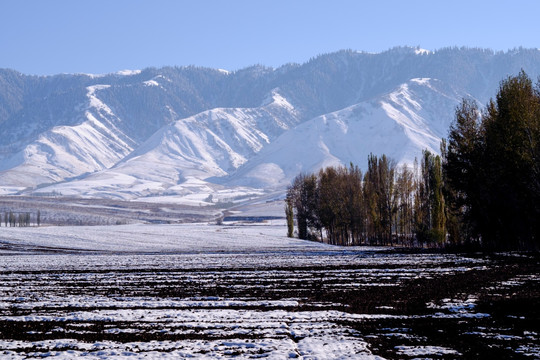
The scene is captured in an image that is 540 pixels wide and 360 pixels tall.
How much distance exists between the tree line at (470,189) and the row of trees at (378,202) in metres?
0.15

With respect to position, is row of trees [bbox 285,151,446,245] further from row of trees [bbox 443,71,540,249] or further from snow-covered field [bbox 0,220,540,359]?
snow-covered field [bbox 0,220,540,359]

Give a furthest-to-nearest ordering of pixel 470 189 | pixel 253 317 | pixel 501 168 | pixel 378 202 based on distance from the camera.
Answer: pixel 378 202 → pixel 470 189 → pixel 501 168 → pixel 253 317

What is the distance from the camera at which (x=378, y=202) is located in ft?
308

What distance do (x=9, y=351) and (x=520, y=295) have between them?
63.6 ft

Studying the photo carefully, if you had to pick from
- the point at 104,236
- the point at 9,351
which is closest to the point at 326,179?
the point at 104,236

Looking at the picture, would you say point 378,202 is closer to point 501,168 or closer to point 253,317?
point 501,168

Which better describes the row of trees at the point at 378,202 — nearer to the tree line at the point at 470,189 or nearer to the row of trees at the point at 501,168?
the tree line at the point at 470,189

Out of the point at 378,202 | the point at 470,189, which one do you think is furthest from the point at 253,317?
the point at 378,202

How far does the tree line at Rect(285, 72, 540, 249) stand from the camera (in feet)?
187

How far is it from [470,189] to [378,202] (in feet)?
98.6

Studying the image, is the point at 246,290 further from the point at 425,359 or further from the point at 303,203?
the point at 303,203

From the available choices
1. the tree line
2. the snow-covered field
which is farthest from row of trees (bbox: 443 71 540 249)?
the snow-covered field

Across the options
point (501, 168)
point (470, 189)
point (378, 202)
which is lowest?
point (378, 202)

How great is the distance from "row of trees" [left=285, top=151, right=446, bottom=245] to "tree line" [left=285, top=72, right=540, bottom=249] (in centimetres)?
15
